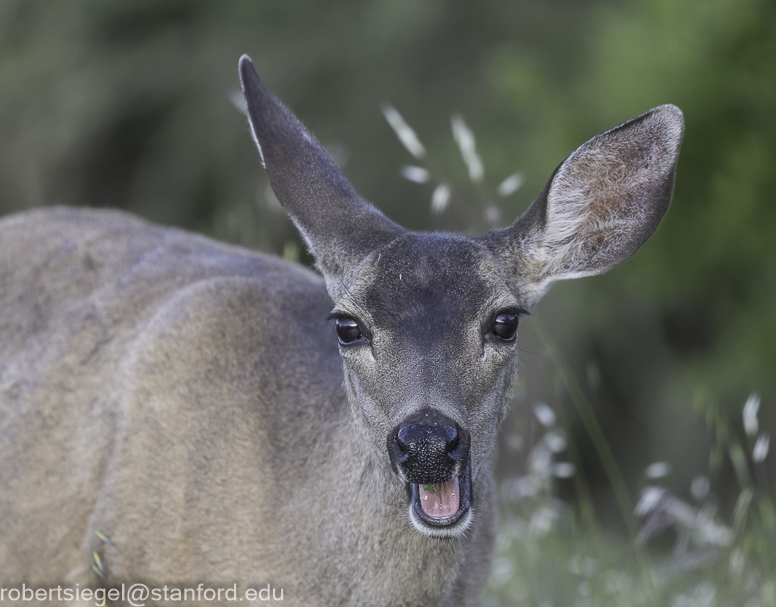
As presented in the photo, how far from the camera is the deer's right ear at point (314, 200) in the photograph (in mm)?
3920

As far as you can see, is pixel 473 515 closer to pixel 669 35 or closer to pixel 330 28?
pixel 669 35

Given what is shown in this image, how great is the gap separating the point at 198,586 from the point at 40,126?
12.0 meters

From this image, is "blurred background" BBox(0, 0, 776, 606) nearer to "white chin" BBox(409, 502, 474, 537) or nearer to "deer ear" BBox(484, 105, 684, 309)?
"deer ear" BBox(484, 105, 684, 309)

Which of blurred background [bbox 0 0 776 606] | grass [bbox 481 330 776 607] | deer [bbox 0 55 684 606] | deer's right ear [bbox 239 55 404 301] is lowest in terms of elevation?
blurred background [bbox 0 0 776 606]

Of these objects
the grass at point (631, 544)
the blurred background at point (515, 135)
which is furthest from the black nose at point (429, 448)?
the blurred background at point (515, 135)

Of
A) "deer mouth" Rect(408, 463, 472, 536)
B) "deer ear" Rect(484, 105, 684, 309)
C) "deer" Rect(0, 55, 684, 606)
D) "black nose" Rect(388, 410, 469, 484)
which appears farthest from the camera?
"deer ear" Rect(484, 105, 684, 309)

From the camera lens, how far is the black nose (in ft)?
10.5

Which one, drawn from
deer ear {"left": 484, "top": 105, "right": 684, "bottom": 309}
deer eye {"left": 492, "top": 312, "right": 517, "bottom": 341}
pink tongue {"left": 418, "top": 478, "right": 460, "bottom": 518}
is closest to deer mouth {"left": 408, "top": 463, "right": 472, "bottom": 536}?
pink tongue {"left": 418, "top": 478, "right": 460, "bottom": 518}

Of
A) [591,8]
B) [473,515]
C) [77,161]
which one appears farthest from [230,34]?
[473,515]

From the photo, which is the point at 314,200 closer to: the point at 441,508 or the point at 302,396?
the point at 302,396

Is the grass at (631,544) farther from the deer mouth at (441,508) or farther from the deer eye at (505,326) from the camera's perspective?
the deer mouth at (441,508)

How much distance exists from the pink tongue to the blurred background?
3347 mm

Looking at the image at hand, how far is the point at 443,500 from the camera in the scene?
3.40 meters

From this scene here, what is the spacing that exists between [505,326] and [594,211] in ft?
2.23
